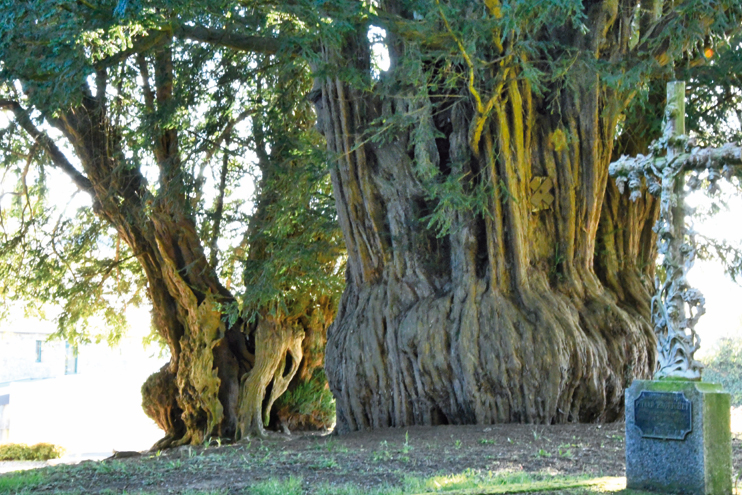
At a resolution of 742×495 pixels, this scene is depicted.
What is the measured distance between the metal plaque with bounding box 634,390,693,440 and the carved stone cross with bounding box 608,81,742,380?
0.18 meters

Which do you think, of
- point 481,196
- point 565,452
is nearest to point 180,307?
point 481,196

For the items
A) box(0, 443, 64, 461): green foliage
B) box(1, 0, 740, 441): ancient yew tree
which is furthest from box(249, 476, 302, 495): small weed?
box(0, 443, 64, 461): green foliage

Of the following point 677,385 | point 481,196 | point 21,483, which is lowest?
point 21,483

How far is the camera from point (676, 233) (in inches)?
215

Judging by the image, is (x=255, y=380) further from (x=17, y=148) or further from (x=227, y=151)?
(x=17, y=148)

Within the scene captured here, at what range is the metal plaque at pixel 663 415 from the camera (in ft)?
16.5

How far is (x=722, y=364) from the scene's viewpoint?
62.1 feet

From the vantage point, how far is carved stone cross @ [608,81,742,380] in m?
5.27

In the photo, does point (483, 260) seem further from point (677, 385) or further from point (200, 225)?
point (200, 225)

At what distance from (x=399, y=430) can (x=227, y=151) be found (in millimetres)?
5339

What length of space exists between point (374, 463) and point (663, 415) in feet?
7.31

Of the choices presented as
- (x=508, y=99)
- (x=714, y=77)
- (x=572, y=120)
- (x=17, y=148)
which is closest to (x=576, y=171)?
(x=572, y=120)

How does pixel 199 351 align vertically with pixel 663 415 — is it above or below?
above

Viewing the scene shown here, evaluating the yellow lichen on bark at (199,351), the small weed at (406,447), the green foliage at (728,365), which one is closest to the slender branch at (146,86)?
the yellow lichen on bark at (199,351)
